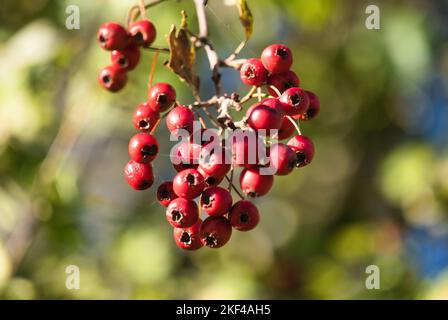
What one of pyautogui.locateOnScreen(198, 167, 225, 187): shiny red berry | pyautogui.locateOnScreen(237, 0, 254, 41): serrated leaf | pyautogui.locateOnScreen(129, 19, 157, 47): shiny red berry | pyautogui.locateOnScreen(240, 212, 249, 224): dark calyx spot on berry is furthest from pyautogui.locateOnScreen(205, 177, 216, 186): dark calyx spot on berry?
pyautogui.locateOnScreen(129, 19, 157, 47): shiny red berry

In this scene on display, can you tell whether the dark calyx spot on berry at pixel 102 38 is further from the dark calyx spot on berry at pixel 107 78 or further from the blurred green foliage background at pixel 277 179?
the blurred green foliage background at pixel 277 179

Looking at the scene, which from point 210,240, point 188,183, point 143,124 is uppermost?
point 143,124

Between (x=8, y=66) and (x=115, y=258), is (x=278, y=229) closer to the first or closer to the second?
(x=115, y=258)

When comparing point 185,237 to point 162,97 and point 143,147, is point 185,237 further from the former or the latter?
point 162,97

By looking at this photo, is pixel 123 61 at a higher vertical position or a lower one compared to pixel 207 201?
higher

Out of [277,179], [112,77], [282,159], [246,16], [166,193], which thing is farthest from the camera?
[277,179]

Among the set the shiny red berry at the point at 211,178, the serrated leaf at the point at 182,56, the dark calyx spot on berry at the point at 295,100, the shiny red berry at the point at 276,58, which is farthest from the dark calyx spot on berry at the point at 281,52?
the shiny red berry at the point at 211,178

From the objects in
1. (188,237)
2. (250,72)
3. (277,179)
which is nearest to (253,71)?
(250,72)
